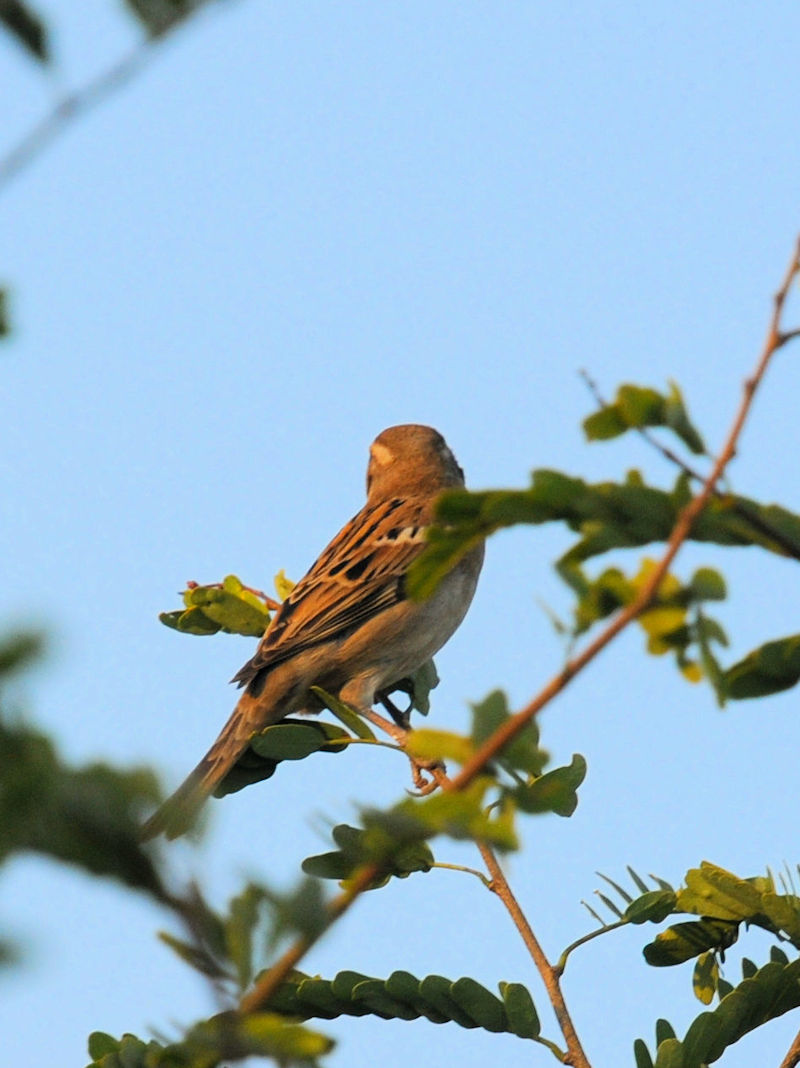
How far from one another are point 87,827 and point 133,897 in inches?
2.8

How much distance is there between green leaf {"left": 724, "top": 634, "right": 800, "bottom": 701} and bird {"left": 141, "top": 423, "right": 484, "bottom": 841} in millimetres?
4451

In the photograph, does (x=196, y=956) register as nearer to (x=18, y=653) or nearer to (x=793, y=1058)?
(x=18, y=653)

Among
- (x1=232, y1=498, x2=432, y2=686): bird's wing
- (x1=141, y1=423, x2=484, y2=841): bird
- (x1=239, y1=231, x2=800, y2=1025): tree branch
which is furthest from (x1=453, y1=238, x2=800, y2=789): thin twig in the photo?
(x1=232, y1=498, x2=432, y2=686): bird's wing

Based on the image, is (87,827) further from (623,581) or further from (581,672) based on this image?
(623,581)

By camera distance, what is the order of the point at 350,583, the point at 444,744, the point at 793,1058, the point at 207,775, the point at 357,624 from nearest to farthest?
the point at 444,744 → the point at 793,1058 → the point at 207,775 → the point at 357,624 → the point at 350,583

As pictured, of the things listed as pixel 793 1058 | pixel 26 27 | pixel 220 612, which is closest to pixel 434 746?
pixel 26 27

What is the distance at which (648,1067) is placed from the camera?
289cm

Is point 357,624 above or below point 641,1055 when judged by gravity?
above

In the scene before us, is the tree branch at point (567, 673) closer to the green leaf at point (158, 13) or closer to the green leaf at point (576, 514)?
the green leaf at point (576, 514)

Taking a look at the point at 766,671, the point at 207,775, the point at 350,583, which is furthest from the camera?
the point at 350,583

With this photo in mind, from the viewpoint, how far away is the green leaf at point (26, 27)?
1596 mm

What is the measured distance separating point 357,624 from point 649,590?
6056 mm

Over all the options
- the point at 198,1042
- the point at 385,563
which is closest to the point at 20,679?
the point at 198,1042

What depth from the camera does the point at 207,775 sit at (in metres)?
4.48
